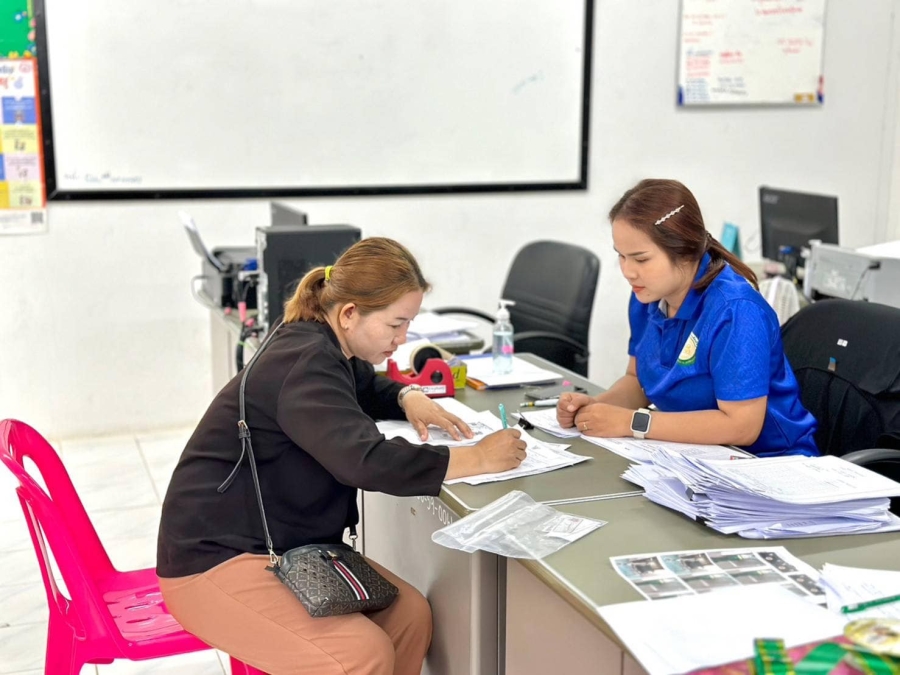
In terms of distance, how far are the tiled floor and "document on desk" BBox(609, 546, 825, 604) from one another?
57.4 inches

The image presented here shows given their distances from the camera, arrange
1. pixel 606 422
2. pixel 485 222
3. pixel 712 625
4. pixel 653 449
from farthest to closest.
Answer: pixel 485 222 → pixel 606 422 → pixel 653 449 → pixel 712 625

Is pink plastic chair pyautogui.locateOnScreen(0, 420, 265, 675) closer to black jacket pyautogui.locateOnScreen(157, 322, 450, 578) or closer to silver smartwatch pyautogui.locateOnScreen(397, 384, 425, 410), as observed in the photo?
black jacket pyautogui.locateOnScreen(157, 322, 450, 578)

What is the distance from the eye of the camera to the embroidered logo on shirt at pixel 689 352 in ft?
6.64

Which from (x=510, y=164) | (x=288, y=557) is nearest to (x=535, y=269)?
(x=510, y=164)

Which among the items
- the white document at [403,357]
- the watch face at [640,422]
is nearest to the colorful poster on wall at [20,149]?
the white document at [403,357]

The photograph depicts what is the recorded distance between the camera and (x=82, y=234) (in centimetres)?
413

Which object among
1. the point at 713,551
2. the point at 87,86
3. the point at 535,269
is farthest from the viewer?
the point at 87,86

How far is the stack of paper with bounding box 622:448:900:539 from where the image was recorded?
4.95 ft

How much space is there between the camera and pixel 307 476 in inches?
69.1

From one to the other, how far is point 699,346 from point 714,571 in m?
0.73

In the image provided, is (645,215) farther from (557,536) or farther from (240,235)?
(240,235)

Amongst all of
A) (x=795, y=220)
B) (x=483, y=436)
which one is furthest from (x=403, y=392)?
(x=795, y=220)

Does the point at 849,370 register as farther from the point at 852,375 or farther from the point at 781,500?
the point at 781,500

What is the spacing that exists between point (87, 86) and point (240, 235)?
2.87 ft
